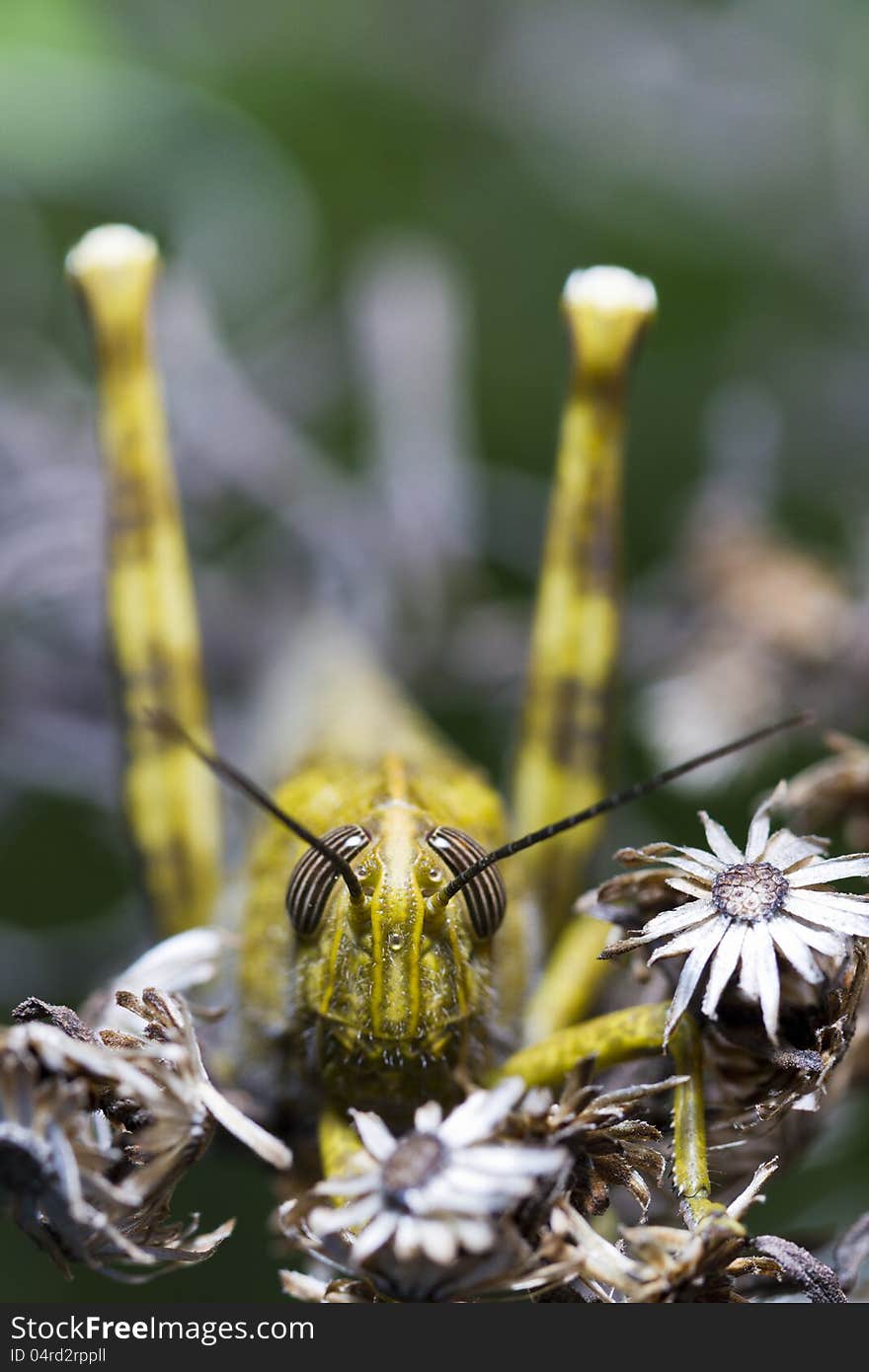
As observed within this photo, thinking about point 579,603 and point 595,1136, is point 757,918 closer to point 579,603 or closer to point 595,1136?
point 595,1136

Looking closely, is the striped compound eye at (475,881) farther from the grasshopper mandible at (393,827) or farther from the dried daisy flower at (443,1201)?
the dried daisy flower at (443,1201)

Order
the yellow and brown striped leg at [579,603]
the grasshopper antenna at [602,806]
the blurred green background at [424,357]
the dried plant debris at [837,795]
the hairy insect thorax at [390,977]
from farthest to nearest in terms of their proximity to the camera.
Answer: the blurred green background at [424,357], the yellow and brown striped leg at [579,603], the dried plant debris at [837,795], the hairy insect thorax at [390,977], the grasshopper antenna at [602,806]

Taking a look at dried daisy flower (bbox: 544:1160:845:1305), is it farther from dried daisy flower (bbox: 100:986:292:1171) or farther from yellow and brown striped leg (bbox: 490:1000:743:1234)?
dried daisy flower (bbox: 100:986:292:1171)

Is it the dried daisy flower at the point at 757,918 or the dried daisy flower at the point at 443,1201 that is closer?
the dried daisy flower at the point at 443,1201

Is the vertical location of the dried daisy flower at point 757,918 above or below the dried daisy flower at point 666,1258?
above

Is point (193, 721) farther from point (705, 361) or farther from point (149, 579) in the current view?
point (705, 361)

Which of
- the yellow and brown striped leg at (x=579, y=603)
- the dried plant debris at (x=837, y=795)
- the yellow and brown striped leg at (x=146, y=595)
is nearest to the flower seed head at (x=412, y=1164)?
the dried plant debris at (x=837, y=795)

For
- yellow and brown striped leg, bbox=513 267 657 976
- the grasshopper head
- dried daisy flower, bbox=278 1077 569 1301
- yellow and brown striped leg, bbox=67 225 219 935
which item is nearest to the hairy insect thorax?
the grasshopper head
